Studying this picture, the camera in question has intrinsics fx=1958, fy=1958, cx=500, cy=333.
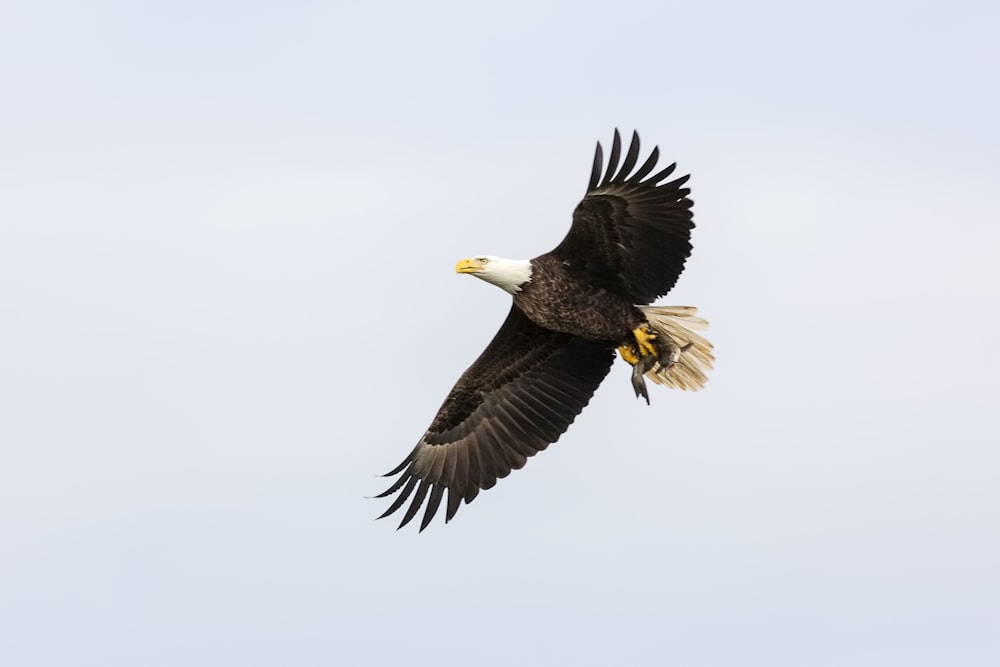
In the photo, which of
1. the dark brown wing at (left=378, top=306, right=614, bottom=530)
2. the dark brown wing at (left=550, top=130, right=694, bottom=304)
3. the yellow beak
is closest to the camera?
the dark brown wing at (left=550, top=130, right=694, bottom=304)

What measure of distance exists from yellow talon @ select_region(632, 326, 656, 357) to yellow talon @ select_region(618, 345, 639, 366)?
0.07m

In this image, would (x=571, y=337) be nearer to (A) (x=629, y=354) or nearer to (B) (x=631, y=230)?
(A) (x=629, y=354)

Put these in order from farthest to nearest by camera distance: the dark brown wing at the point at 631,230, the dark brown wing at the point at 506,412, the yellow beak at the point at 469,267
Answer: the dark brown wing at the point at 506,412 → the yellow beak at the point at 469,267 → the dark brown wing at the point at 631,230

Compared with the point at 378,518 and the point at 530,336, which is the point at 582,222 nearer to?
the point at 530,336

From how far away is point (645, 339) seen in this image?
1460 centimetres

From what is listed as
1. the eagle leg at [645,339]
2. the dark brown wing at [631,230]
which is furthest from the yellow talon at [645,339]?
the dark brown wing at [631,230]

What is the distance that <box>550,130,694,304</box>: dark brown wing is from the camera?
13633 millimetres

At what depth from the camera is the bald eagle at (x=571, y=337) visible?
45.2 feet

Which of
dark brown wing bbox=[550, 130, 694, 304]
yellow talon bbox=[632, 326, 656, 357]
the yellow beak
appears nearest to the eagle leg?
yellow talon bbox=[632, 326, 656, 357]

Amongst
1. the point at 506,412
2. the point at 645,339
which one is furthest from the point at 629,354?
the point at 506,412

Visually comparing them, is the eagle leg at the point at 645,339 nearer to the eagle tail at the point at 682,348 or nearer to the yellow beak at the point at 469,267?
the eagle tail at the point at 682,348

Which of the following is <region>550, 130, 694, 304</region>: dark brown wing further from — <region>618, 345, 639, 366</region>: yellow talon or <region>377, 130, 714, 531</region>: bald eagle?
<region>618, 345, 639, 366</region>: yellow talon

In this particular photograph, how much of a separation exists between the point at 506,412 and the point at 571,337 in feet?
2.59

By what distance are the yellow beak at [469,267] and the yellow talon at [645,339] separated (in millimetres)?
1249
